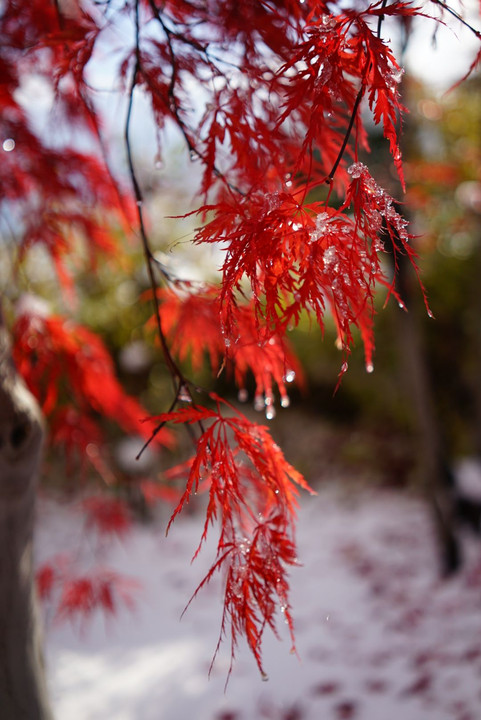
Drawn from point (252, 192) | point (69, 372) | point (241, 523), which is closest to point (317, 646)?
point (69, 372)

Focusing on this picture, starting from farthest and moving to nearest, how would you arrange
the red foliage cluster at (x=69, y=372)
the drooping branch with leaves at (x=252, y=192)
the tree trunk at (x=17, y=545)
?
the red foliage cluster at (x=69, y=372) → the tree trunk at (x=17, y=545) → the drooping branch with leaves at (x=252, y=192)

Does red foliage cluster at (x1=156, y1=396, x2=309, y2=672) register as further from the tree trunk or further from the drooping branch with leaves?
the tree trunk

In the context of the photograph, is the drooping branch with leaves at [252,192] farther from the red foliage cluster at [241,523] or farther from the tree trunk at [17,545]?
the tree trunk at [17,545]

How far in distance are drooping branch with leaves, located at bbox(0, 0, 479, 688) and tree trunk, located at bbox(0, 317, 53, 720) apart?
0.35m

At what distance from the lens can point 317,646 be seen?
2205 mm

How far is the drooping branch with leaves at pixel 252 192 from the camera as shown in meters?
0.66

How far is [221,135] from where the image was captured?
0.86 metres

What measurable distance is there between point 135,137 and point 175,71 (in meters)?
3.25

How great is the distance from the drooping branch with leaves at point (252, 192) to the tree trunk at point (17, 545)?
1.13 ft

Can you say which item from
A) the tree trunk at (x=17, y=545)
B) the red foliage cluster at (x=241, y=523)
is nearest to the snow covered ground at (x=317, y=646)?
the tree trunk at (x=17, y=545)

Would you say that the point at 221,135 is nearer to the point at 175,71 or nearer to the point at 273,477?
the point at 175,71

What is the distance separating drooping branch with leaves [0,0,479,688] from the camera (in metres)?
0.66

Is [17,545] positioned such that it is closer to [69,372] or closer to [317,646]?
[69,372]

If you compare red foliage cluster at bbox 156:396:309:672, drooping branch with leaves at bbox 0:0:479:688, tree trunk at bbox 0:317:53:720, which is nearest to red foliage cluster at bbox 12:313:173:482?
drooping branch with leaves at bbox 0:0:479:688
